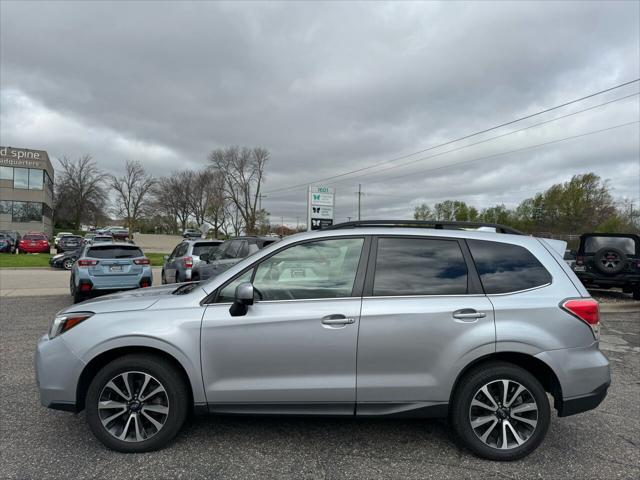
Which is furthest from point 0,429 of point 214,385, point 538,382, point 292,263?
point 538,382

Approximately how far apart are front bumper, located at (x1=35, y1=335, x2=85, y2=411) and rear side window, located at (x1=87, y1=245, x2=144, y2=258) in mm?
7123

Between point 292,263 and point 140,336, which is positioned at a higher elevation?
point 292,263

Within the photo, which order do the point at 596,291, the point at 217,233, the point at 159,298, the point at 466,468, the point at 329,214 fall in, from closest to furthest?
1. the point at 466,468
2. the point at 159,298
3. the point at 596,291
4. the point at 329,214
5. the point at 217,233

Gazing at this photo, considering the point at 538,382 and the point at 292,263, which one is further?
the point at 292,263

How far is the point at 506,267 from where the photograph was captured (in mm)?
3328

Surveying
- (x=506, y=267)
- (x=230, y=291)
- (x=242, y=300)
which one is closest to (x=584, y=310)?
(x=506, y=267)

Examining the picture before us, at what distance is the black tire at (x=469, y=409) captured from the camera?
3.09 m

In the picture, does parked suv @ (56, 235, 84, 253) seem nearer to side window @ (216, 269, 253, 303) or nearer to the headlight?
the headlight

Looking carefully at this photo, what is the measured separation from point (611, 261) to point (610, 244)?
1043 millimetres

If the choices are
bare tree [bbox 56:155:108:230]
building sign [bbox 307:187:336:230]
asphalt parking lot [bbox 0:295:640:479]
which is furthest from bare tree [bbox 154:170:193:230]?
asphalt parking lot [bbox 0:295:640:479]

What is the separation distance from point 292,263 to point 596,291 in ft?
45.6

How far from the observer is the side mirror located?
9.78ft

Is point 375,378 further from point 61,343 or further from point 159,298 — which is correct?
point 61,343

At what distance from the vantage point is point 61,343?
3.15 m
